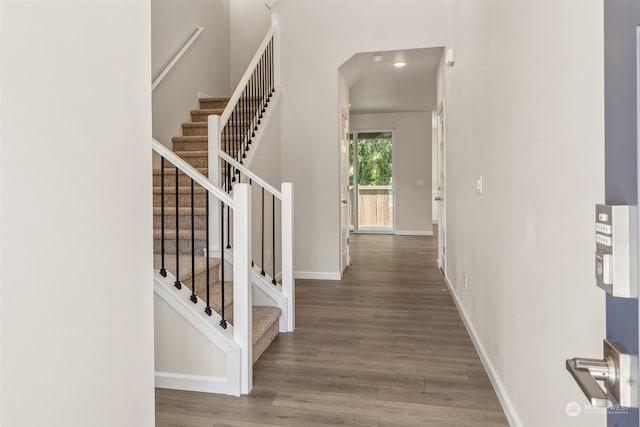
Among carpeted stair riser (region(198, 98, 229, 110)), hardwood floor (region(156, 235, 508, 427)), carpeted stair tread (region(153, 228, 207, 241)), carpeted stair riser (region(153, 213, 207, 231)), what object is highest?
carpeted stair riser (region(198, 98, 229, 110))

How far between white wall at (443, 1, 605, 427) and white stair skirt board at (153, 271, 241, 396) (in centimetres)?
140

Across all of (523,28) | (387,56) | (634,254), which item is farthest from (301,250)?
(634,254)

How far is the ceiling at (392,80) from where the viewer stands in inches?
200

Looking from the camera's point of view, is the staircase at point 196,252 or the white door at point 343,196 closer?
the staircase at point 196,252

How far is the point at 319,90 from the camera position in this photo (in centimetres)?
496

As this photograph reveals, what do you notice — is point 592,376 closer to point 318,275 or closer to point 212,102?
point 318,275

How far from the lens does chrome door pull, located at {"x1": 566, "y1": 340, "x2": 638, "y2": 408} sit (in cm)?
54

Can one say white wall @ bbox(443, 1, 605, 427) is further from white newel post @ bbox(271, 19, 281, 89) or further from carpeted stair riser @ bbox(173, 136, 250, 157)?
carpeted stair riser @ bbox(173, 136, 250, 157)

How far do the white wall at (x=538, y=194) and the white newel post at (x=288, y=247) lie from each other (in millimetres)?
1308

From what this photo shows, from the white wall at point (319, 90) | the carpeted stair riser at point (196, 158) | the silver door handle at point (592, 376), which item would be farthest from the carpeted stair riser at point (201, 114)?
the silver door handle at point (592, 376)

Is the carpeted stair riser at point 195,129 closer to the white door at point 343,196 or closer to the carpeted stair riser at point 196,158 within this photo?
the carpeted stair riser at point 196,158

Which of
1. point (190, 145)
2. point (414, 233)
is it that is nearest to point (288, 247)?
point (190, 145)

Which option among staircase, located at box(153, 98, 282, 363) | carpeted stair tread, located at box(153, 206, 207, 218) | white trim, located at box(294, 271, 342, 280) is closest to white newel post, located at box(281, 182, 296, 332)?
staircase, located at box(153, 98, 282, 363)

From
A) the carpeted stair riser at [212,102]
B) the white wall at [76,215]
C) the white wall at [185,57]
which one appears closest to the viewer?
the white wall at [76,215]
